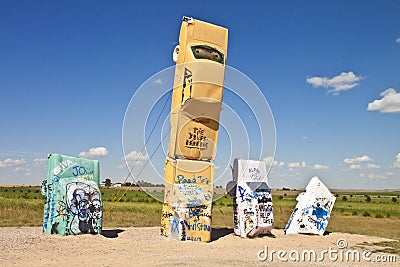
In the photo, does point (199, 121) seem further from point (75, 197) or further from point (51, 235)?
point (51, 235)

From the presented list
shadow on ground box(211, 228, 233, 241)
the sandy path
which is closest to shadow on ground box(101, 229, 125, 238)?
the sandy path

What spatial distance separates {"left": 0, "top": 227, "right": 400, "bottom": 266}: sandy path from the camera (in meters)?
10.4

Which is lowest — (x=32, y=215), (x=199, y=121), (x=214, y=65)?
(x=32, y=215)

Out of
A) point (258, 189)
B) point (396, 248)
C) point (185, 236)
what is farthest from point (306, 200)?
point (185, 236)

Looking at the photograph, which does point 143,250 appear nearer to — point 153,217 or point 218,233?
point 218,233

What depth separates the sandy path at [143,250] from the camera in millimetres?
10375

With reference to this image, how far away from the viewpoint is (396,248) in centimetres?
1492

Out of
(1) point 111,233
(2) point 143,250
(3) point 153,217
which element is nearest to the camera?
(2) point 143,250

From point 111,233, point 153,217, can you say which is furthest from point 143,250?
point 153,217

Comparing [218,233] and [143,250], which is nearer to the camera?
[143,250]

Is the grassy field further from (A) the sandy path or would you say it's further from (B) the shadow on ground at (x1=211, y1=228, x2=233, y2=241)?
(A) the sandy path

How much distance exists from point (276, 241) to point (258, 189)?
1885 millimetres

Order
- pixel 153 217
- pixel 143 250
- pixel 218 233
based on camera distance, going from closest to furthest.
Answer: pixel 143 250 < pixel 218 233 < pixel 153 217

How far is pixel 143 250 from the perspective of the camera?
1227cm
